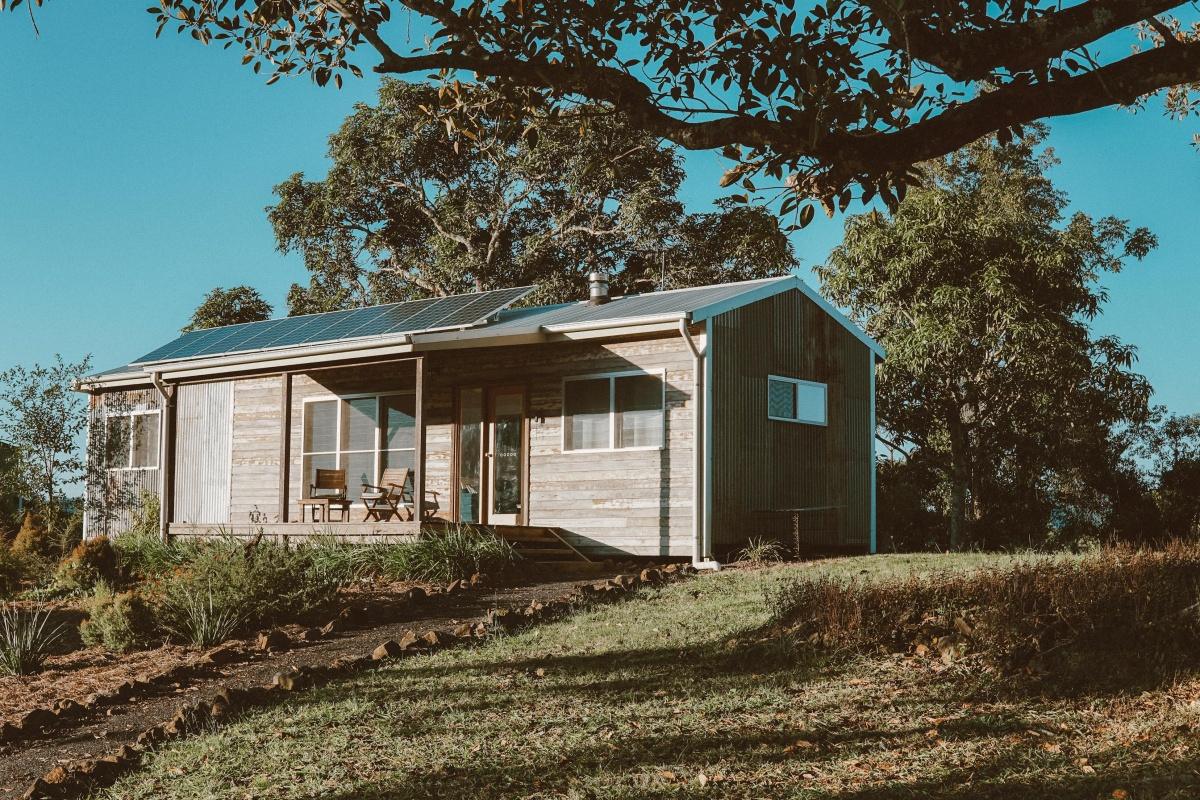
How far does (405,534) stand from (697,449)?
385 cm

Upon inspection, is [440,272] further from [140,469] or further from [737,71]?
[737,71]

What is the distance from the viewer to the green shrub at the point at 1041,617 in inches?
287

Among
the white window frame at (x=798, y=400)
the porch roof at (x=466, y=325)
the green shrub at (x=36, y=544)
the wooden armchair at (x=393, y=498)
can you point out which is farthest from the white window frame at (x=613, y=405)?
the green shrub at (x=36, y=544)

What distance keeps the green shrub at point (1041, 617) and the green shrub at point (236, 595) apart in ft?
15.7

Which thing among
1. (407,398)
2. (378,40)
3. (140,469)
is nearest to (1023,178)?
(407,398)

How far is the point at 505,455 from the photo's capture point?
17.1m

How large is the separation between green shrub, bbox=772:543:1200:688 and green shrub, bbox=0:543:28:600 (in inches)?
423

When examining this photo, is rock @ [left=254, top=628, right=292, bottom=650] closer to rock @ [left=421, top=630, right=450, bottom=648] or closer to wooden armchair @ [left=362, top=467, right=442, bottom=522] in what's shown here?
rock @ [left=421, top=630, right=450, bottom=648]

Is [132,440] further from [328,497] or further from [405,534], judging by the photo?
[405,534]

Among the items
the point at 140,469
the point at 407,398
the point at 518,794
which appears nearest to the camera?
the point at 518,794

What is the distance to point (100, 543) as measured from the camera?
583 inches

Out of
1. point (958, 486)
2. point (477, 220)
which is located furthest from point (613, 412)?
point (477, 220)

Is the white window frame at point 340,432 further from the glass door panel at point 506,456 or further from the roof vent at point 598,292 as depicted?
the roof vent at point 598,292

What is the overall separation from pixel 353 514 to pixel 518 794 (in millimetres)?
13159
